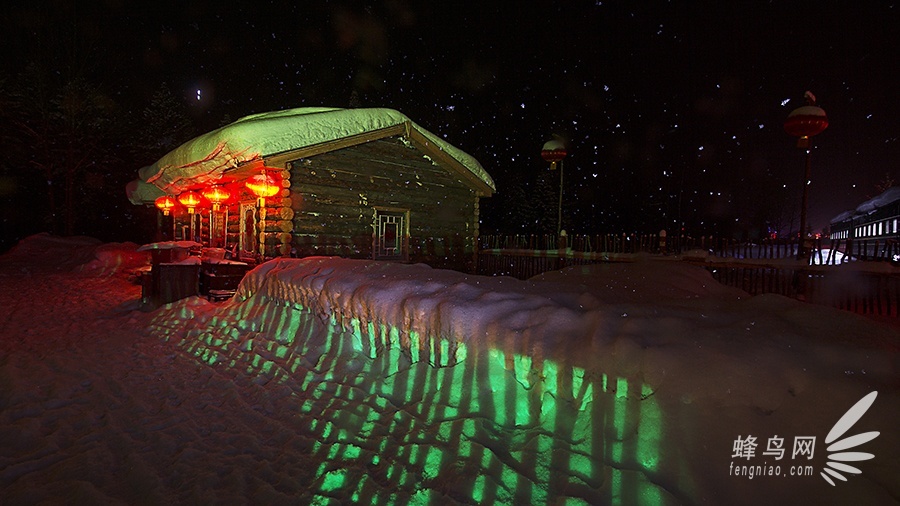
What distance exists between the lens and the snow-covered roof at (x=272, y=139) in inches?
419

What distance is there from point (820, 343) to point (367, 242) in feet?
37.9

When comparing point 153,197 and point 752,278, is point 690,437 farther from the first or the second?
point 153,197

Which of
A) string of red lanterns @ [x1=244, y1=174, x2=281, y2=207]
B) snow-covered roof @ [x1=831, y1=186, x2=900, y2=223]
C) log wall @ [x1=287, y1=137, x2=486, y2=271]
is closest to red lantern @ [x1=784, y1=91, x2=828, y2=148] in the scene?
log wall @ [x1=287, y1=137, x2=486, y2=271]

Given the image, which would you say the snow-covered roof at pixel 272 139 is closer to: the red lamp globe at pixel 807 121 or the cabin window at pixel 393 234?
the cabin window at pixel 393 234

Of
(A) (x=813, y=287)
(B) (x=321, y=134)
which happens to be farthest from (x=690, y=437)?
(B) (x=321, y=134)

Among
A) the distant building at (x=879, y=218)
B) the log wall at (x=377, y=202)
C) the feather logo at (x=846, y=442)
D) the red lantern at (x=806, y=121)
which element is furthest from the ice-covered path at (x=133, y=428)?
the distant building at (x=879, y=218)

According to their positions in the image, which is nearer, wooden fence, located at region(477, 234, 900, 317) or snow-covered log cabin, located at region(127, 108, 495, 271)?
wooden fence, located at region(477, 234, 900, 317)

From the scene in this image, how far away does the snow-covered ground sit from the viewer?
9.19 ft

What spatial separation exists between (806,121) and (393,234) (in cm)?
1113

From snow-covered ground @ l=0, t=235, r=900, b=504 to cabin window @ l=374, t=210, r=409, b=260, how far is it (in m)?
7.66

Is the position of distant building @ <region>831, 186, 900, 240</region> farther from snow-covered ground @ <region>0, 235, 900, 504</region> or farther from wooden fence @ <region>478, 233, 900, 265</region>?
snow-covered ground @ <region>0, 235, 900, 504</region>

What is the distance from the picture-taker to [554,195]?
3622cm

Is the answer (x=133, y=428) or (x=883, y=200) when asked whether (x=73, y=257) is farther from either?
(x=883, y=200)

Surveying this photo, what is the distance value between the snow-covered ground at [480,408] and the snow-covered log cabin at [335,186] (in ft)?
20.1
